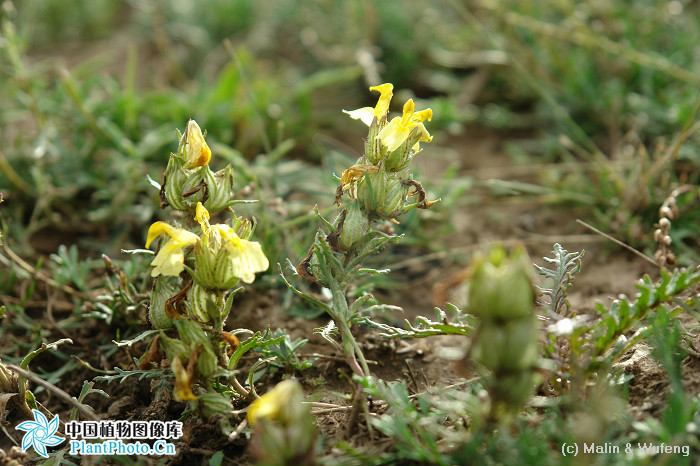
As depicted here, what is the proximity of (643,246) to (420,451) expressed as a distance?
1.51m

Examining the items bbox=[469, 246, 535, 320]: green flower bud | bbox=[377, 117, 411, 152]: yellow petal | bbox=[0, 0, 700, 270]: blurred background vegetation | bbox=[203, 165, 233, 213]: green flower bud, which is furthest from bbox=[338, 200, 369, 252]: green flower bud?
bbox=[0, 0, 700, 270]: blurred background vegetation

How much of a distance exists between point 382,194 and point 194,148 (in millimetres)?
494

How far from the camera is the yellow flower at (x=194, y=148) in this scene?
A: 1599 mm

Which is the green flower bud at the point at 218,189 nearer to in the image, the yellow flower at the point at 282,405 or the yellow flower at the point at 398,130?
the yellow flower at the point at 398,130

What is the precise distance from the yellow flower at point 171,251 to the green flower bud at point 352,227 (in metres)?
0.36

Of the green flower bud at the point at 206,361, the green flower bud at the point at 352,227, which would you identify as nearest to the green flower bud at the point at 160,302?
the green flower bud at the point at 206,361

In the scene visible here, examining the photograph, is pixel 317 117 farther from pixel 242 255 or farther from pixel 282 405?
pixel 282 405

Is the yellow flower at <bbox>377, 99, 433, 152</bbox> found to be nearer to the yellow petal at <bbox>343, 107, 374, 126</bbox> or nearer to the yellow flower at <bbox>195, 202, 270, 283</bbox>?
the yellow petal at <bbox>343, 107, 374, 126</bbox>

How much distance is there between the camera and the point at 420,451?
1315mm

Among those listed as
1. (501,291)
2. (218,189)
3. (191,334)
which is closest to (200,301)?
(191,334)

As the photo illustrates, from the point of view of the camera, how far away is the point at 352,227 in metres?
1.57

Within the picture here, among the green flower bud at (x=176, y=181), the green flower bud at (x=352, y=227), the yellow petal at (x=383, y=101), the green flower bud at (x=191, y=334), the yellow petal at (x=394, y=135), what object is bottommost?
the green flower bud at (x=191, y=334)

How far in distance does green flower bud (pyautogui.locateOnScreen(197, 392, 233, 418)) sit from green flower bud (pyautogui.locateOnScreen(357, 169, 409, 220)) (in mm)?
589

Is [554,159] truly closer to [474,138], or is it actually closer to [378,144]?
[474,138]
